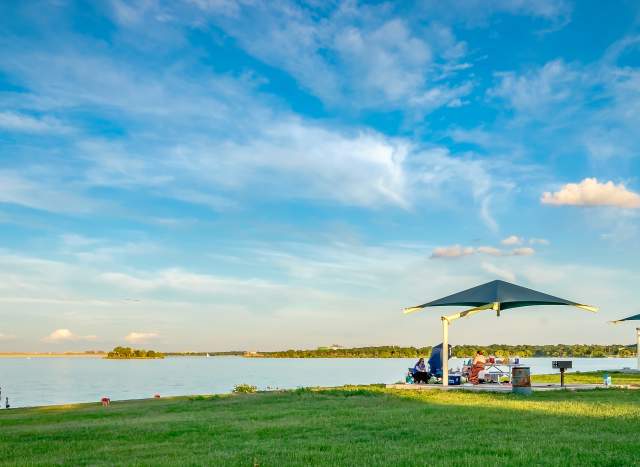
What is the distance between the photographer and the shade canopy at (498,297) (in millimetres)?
19688

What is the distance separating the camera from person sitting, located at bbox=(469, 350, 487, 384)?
22.4 meters

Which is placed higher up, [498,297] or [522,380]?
[498,297]

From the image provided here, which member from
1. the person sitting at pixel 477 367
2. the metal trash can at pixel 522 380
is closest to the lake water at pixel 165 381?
the person sitting at pixel 477 367

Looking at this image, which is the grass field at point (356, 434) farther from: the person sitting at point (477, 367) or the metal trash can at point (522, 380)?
the person sitting at point (477, 367)

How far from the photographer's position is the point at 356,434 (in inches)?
382

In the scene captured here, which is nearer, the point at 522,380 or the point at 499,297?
the point at 522,380

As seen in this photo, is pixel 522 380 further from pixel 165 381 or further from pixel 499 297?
pixel 165 381

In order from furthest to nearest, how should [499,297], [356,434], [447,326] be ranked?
1. [447,326]
2. [499,297]
3. [356,434]

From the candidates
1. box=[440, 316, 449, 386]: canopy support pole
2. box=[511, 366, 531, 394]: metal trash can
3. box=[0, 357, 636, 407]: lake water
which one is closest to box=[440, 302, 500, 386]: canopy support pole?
box=[440, 316, 449, 386]: canopy support pole

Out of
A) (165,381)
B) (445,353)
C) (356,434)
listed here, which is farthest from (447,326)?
(165,381)

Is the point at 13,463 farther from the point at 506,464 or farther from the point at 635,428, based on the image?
the point at 635,428

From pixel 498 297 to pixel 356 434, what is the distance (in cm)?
1100

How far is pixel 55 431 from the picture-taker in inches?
468

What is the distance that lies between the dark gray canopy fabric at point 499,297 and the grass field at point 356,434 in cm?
405
